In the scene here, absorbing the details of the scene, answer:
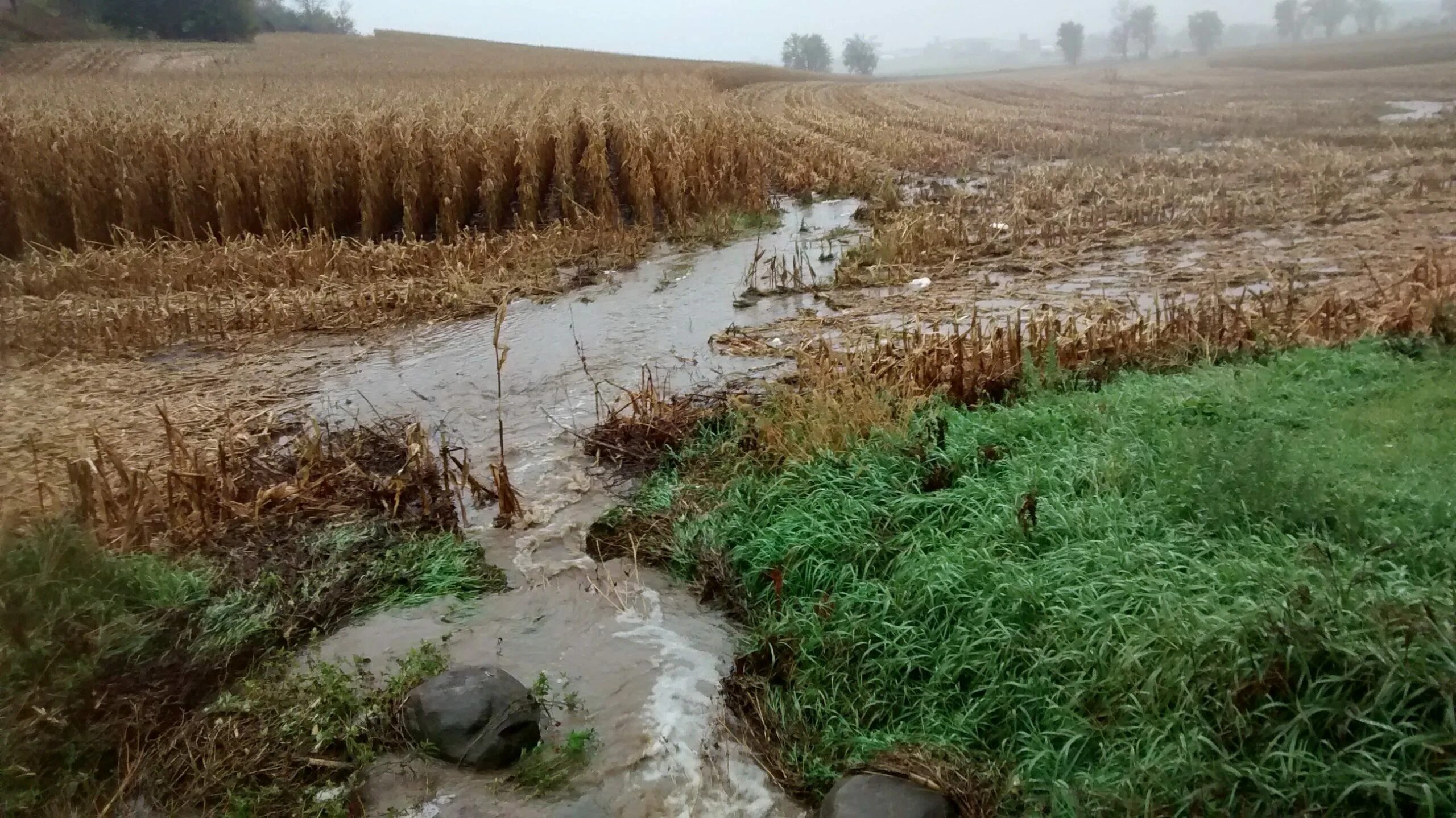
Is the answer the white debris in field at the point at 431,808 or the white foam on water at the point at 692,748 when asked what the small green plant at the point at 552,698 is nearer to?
the white foam on water at the point at 692,748

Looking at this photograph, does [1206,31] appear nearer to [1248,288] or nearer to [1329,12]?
[1329,12]

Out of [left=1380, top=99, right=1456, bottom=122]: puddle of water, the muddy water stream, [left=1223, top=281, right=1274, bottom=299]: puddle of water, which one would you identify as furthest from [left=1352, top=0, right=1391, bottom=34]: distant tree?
the muddy water stream

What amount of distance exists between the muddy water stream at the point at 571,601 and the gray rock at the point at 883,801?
28 centimetres

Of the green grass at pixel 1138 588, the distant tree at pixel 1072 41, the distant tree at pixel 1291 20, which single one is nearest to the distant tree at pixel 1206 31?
the distant tree at pixel 1291 20

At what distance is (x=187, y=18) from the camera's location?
2703cm

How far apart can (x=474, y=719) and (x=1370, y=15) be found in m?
31.9

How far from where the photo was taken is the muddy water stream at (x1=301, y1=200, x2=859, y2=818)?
3.31 m

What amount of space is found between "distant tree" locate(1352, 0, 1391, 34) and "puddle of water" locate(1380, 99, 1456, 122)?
33.7ft

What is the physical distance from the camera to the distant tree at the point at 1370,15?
25.6 meters

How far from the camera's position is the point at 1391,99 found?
18125 mm

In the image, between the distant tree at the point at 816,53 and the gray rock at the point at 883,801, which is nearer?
the gray rock at the point at 883,801

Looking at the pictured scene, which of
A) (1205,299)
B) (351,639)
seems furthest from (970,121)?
(351,639)

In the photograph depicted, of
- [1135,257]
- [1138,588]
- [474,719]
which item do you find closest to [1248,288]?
[1135,257]

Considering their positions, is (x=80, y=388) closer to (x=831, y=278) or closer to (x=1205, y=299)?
(x=831, y=278)
